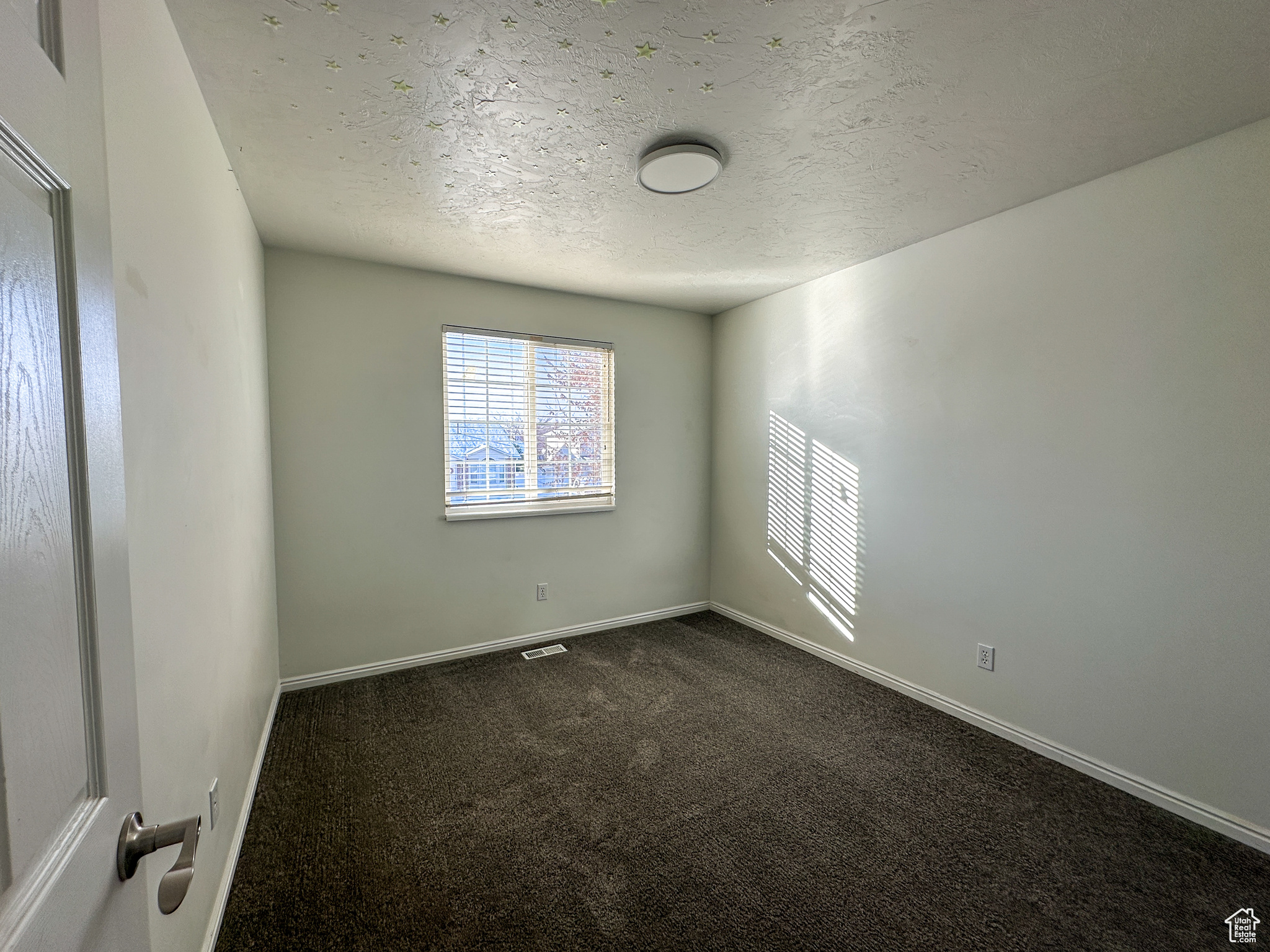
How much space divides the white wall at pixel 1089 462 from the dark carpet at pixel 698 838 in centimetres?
39

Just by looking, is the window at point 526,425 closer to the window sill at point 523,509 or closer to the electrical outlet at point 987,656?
the window sill at point 523,509

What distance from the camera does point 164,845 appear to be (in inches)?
23.5

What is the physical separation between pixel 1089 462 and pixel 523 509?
3042 millimetres

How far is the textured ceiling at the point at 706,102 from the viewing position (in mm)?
1442

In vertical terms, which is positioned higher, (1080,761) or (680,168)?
(680,168)

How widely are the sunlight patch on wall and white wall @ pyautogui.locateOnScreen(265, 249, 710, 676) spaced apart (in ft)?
3.14

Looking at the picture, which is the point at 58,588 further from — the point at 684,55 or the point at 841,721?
the point at 841,721

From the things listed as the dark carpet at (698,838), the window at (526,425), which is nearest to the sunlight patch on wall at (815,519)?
the dark carpet at (698,838)

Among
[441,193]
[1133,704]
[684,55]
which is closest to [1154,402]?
[1133,704]

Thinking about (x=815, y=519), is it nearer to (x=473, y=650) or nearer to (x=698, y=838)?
(x=698, y=838)

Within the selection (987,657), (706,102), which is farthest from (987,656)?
(706,102)

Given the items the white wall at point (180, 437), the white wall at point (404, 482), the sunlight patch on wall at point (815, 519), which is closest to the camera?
the white wall at point (180, 437)

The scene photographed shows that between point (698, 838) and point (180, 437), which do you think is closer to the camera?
point (180, 437)
